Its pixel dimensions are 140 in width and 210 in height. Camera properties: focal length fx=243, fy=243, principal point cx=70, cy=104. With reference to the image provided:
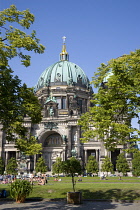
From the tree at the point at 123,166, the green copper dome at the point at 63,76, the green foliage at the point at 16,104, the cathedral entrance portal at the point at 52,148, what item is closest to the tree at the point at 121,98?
the green foliage at the point at 16,104

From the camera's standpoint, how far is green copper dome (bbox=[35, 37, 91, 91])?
89662 mm

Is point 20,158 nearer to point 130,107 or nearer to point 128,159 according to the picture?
point 128,159

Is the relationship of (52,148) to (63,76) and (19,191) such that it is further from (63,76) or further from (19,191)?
(19,191)

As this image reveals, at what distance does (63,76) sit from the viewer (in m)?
90.6

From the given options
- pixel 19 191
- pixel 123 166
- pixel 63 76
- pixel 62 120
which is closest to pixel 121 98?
pixel 19 191

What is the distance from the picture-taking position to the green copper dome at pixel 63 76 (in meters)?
89.7

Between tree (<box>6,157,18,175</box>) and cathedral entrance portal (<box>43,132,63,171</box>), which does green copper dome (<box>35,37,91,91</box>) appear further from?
tree (<box>6,157,18,175</box>)

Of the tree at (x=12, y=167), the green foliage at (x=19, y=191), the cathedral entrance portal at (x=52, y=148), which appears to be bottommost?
the tree at (x=12, y=167)

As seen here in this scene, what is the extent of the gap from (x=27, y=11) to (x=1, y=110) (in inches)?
278

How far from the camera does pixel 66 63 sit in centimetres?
9631

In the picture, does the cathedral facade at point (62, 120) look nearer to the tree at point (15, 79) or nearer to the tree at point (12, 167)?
the tree at point (12, 167)

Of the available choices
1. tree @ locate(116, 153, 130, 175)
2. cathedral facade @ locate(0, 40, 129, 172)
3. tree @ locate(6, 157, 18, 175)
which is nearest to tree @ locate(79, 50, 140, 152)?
tree @ locate(116, 153, 130, 175)

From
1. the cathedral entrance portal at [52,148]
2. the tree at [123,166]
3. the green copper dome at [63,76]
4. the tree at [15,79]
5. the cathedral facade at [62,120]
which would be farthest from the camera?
the green copper dome at [63,76]

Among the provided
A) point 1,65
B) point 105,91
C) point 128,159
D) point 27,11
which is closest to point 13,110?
point 1,65
